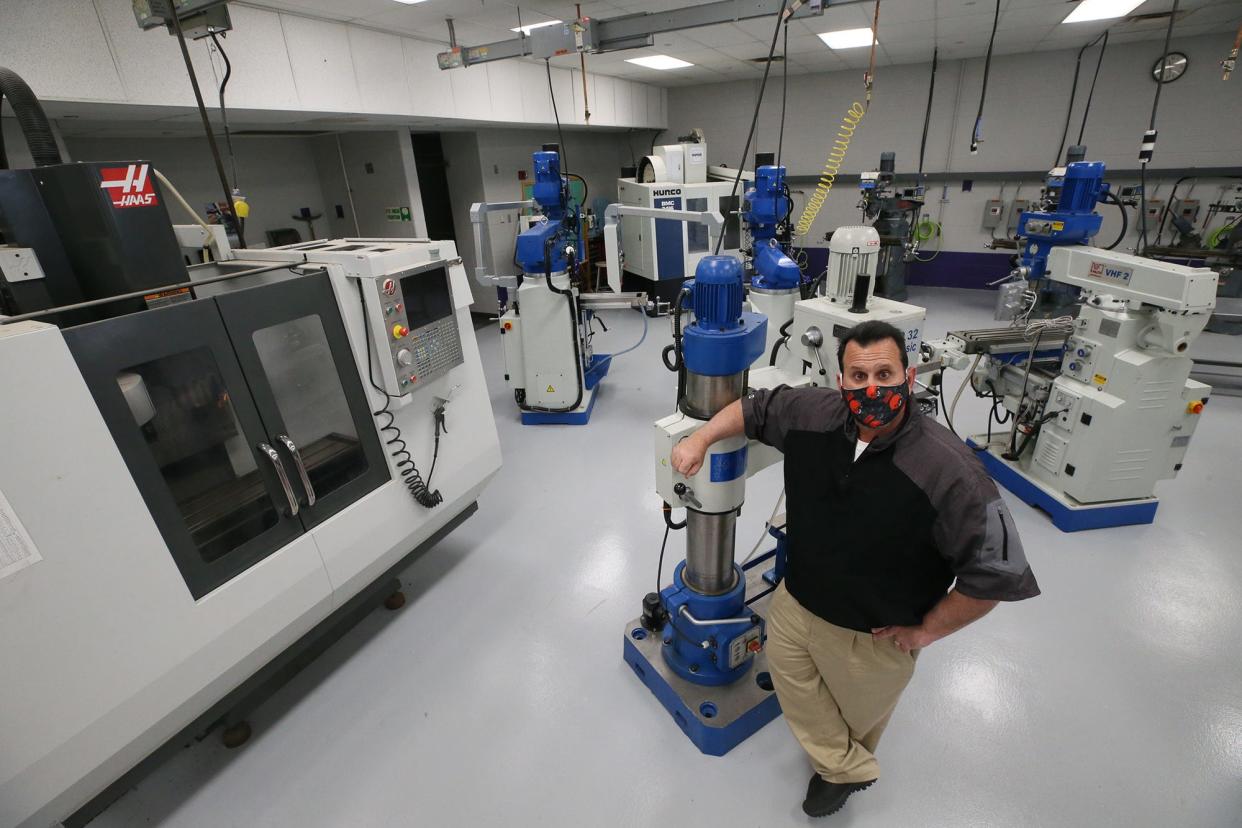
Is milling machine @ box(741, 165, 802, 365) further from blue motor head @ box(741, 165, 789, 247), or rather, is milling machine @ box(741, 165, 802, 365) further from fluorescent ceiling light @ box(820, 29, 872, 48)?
fluorescent ceiling light @ box(820, 29, 872, 48)

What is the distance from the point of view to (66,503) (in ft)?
4.54

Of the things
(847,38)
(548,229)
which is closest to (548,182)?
(548,229)

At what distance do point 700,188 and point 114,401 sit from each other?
6043 mm

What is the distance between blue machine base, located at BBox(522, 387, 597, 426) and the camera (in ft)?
14.6

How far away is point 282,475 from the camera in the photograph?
188 centimetres

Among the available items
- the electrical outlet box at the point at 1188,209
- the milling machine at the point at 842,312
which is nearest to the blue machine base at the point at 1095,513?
the milling machine at the point at 842,312

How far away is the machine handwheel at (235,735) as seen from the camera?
2.04 metres

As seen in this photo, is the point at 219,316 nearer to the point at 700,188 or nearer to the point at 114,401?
the point at 114,401

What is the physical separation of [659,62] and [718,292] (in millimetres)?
5928

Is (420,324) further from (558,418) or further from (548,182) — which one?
(548,182)

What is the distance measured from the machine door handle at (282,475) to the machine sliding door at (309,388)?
0.05m

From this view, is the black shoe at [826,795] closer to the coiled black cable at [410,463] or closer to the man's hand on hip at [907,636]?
the man's hand on hip at [907,636]

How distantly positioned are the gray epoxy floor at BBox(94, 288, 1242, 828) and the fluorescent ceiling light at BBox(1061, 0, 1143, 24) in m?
3.98

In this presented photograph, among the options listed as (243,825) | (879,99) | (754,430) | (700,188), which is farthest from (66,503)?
(879,99)
